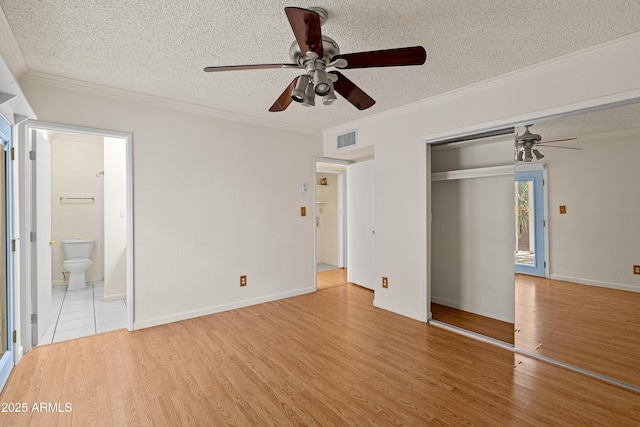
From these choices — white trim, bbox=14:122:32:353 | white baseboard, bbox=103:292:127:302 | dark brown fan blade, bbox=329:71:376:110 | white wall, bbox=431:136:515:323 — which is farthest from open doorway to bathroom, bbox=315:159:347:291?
white trim, bbox=14:122:32:353

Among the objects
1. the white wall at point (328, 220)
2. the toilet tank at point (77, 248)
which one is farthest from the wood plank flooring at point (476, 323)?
the toilet tank at point (77, 248)

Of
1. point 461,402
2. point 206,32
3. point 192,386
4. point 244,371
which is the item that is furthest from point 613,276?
point 206,32

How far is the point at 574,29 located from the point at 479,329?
2641 millimetres

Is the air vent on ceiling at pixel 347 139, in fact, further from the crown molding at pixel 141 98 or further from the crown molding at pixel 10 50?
the crown molding at pixel 10 50

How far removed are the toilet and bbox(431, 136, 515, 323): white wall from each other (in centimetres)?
509

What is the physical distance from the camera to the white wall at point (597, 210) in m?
2.30

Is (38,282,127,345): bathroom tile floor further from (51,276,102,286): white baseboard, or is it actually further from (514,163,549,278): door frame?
(514,163,549,278): door frame

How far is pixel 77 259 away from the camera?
4.88m

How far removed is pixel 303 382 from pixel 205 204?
7.57 ft

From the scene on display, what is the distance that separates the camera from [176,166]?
3.53m

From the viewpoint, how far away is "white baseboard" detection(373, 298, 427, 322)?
11.4ft

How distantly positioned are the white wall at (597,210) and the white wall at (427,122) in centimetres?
37

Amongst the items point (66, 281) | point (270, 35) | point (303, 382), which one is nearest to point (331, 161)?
point (270, 35)

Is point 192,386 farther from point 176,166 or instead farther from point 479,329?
point 479,329
